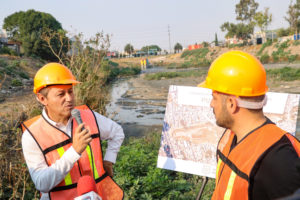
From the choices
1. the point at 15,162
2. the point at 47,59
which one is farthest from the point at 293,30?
the point at 15,162

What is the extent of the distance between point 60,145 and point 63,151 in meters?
0.05

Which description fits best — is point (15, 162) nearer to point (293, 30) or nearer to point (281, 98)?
point (281, 98)

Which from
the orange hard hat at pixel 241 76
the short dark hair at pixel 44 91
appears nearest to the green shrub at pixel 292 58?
the orange hard hat at pixel 241 76

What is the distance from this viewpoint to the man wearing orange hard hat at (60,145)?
1919 millimetres

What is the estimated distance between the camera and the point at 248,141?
1.59m

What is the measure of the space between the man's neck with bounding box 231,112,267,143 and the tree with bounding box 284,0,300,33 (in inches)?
2046

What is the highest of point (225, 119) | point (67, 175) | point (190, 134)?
point (225, 119)

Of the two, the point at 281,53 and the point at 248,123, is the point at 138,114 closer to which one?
the point at 248,123

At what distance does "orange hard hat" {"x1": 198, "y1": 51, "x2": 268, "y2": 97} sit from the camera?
5.58 ft

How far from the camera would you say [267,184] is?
1.38 metres

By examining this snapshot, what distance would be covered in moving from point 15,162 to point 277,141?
4135 mm

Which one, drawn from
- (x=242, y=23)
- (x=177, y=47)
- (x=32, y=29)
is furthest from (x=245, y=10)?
(x=177, y=47)

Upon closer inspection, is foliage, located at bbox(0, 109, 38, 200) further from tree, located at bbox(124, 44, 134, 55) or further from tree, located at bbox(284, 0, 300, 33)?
tree, located at bbox(124, 44, 134, 55)

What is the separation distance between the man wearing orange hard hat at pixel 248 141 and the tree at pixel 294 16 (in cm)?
5186
